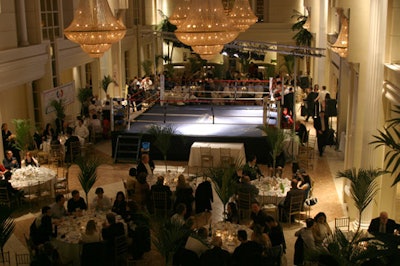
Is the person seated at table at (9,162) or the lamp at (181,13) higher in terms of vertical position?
the lamp at (181,13)

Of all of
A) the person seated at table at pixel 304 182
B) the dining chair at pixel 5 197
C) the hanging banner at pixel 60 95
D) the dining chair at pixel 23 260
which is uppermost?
the hanging banner at pixel 60 95

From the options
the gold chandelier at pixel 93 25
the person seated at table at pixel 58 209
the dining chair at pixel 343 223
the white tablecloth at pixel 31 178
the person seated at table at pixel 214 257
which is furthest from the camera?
the white tablecloth at pixel 31 178

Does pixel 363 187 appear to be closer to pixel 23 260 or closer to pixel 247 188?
pixel 247 188

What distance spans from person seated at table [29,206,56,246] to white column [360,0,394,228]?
5.66 meters

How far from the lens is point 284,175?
14586mm

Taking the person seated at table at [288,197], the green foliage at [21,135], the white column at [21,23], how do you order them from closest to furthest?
the person seated at table at [288,197] → the green foliage at [21,135] → the white column at [21,23]

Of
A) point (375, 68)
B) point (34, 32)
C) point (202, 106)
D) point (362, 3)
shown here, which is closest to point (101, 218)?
point (375, 68)

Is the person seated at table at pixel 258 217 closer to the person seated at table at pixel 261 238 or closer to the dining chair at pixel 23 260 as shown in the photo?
the person seated at table at pixel 261 238

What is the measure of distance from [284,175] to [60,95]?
26.2ft

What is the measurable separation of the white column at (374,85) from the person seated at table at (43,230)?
566 cm

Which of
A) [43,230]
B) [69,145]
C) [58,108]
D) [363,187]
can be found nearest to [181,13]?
[363,187]

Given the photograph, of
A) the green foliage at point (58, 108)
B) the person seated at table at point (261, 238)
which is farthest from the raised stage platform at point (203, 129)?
the person seated at table at point (261, 238)

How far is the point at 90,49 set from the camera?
31.3 ft

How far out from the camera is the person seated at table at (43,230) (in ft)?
29.9
